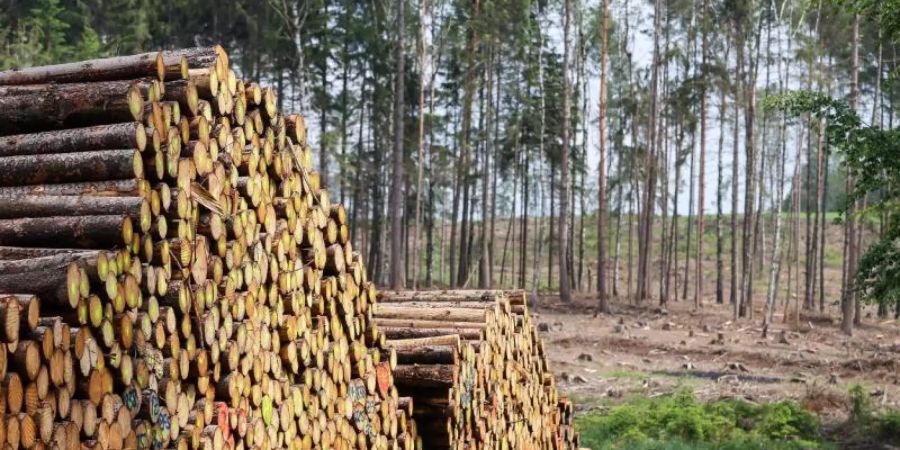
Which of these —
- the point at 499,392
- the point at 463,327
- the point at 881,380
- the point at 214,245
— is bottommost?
the point at 881,380

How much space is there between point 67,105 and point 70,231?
2.73ft

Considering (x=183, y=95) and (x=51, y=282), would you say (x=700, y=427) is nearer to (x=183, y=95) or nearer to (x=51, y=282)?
(x=183, y=95)

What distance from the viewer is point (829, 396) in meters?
15.9

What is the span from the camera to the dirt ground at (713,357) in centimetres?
1672

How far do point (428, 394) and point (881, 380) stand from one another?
14.4 m

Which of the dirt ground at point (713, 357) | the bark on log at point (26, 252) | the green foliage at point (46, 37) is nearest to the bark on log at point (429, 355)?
the bark on log at point (26, 252)

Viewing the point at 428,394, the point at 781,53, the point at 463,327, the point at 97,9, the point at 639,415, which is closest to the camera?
the point at 428,394

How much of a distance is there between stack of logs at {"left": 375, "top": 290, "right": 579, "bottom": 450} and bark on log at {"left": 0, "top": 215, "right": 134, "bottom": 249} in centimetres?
320

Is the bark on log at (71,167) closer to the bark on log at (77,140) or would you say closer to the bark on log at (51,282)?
the bark on log at (77,140)

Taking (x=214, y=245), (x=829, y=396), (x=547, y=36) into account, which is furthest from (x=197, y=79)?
(x=547, y=36)

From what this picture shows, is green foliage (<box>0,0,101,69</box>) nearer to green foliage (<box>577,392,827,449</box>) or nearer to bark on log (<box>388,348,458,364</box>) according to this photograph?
green foliage (<box>577,392,827,449</box>)

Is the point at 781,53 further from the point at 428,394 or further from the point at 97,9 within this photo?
the point at 428,394

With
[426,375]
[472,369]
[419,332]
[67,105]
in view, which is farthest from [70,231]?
[472,369]

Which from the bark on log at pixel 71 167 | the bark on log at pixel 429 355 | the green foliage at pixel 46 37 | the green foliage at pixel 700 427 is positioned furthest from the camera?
the green foliage at pixel 46 37
